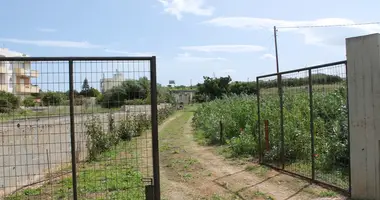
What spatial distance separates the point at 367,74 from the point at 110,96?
4.26 m

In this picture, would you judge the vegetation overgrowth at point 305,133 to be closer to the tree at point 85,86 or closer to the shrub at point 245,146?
the shrub at point 245,146

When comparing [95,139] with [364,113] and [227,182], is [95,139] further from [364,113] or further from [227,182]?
[364,113]

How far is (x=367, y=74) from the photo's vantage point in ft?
18.7

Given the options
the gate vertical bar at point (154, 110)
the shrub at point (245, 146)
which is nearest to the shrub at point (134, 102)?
the gate vertical bar at point (154, 110)

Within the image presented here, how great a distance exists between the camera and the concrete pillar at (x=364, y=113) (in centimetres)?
561

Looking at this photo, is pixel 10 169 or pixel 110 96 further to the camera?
pixel 10 169

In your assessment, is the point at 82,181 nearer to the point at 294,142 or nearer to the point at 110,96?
the point at 110,96

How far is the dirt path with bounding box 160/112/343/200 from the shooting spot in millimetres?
6527

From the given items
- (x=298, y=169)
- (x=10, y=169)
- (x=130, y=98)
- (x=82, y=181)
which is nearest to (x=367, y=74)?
(x=298, y=169)

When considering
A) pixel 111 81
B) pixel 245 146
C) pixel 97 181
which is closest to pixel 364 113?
pixel 111 81

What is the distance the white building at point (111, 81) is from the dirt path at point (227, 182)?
234cm

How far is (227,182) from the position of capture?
758 cm

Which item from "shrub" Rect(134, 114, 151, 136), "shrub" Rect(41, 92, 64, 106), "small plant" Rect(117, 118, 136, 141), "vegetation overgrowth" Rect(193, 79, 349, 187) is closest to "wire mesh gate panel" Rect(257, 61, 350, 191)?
"vegetation overgrowth" Rect(193, 79, 349, 187)

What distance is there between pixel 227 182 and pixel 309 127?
2.76m
